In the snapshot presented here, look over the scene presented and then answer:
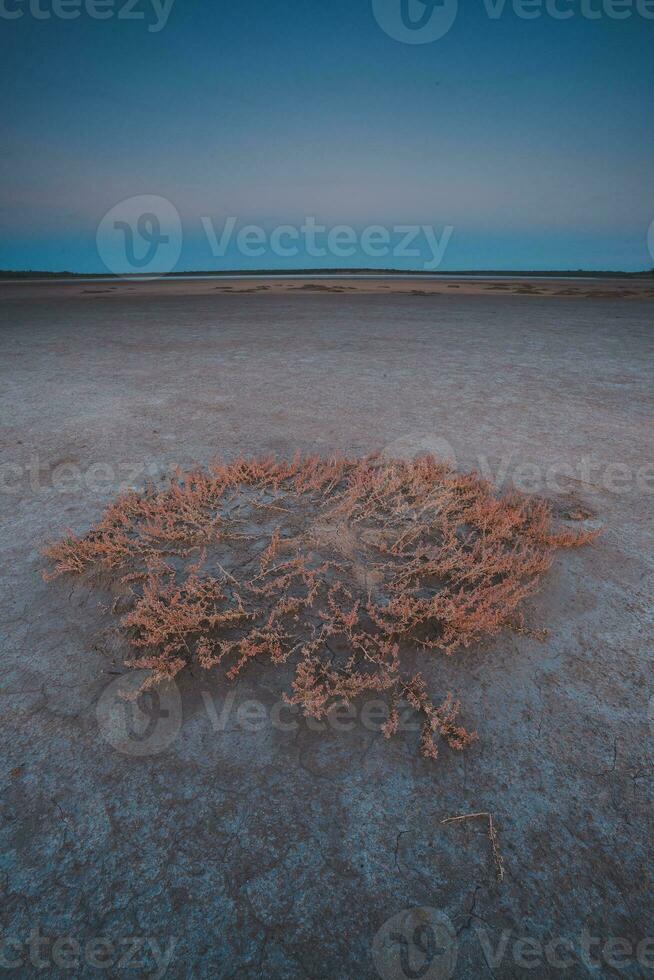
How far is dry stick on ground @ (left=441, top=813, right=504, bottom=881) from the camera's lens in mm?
1598

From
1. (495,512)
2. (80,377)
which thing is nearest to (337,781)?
(495,512)

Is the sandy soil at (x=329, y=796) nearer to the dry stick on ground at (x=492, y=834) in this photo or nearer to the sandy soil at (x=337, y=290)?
the dry stick on ground at (x=492, y=834)

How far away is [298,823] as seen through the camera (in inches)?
67.5

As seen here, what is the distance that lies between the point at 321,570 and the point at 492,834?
1446mm

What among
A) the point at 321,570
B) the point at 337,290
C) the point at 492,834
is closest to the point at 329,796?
the point at 492,834

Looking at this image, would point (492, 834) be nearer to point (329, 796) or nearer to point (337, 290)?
point (329, 796)

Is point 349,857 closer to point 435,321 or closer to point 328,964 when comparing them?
point 328,964

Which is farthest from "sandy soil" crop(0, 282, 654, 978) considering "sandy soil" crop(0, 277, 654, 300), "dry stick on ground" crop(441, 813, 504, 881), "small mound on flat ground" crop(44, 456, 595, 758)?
"sandy soil" crop(0, 277, 654, 300)

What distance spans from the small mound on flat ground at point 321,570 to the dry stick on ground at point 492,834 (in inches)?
9.6

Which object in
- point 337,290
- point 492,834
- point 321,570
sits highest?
point 337,290

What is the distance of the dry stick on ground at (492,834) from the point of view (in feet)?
5.24

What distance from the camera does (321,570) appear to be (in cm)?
279

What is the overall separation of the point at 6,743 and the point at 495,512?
2.98m

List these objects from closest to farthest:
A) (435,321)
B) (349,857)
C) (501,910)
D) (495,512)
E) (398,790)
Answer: (501,910), (349,857), (398,790), (495,512), (435,321)
